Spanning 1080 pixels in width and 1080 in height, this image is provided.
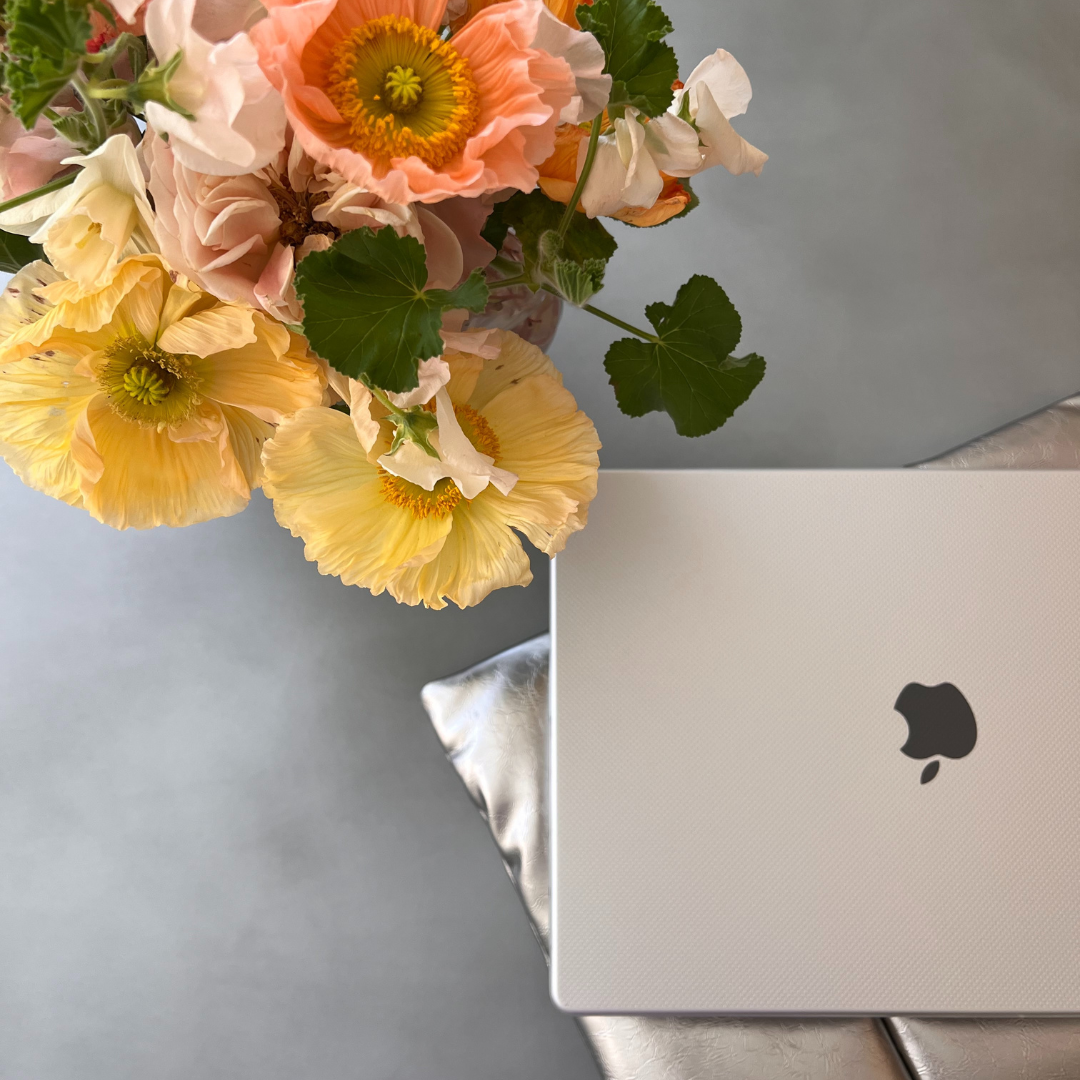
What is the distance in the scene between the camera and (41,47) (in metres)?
0.23

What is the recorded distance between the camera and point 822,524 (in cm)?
57

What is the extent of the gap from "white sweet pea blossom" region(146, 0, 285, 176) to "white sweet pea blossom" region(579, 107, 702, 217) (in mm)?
121

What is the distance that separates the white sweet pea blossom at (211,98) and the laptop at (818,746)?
1.14 feet

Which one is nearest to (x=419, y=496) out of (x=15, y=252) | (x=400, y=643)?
(x=15, y=252)

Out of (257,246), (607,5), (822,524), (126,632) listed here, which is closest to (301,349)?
(257,246)

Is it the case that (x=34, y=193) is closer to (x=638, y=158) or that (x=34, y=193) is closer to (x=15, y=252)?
(x=15, y=252)

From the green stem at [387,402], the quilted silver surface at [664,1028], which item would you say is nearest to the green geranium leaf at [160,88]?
the green stem at [387,402]

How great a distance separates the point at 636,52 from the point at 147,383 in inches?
9.2

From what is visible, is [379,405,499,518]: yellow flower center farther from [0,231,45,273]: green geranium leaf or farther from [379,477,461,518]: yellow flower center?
[0,231,45,273]: green geranium leaf

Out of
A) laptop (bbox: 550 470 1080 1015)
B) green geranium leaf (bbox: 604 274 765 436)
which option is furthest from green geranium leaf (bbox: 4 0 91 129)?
laptop (bbox: 550 470 1080 1015)

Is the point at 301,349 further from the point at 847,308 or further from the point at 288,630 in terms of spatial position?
the point at 847,308

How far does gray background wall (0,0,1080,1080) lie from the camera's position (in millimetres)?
670

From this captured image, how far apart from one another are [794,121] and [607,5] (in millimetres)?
611

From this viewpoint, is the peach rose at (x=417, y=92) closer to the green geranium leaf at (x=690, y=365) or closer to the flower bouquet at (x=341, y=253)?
the flower bouquet at (x=341, y=253)
